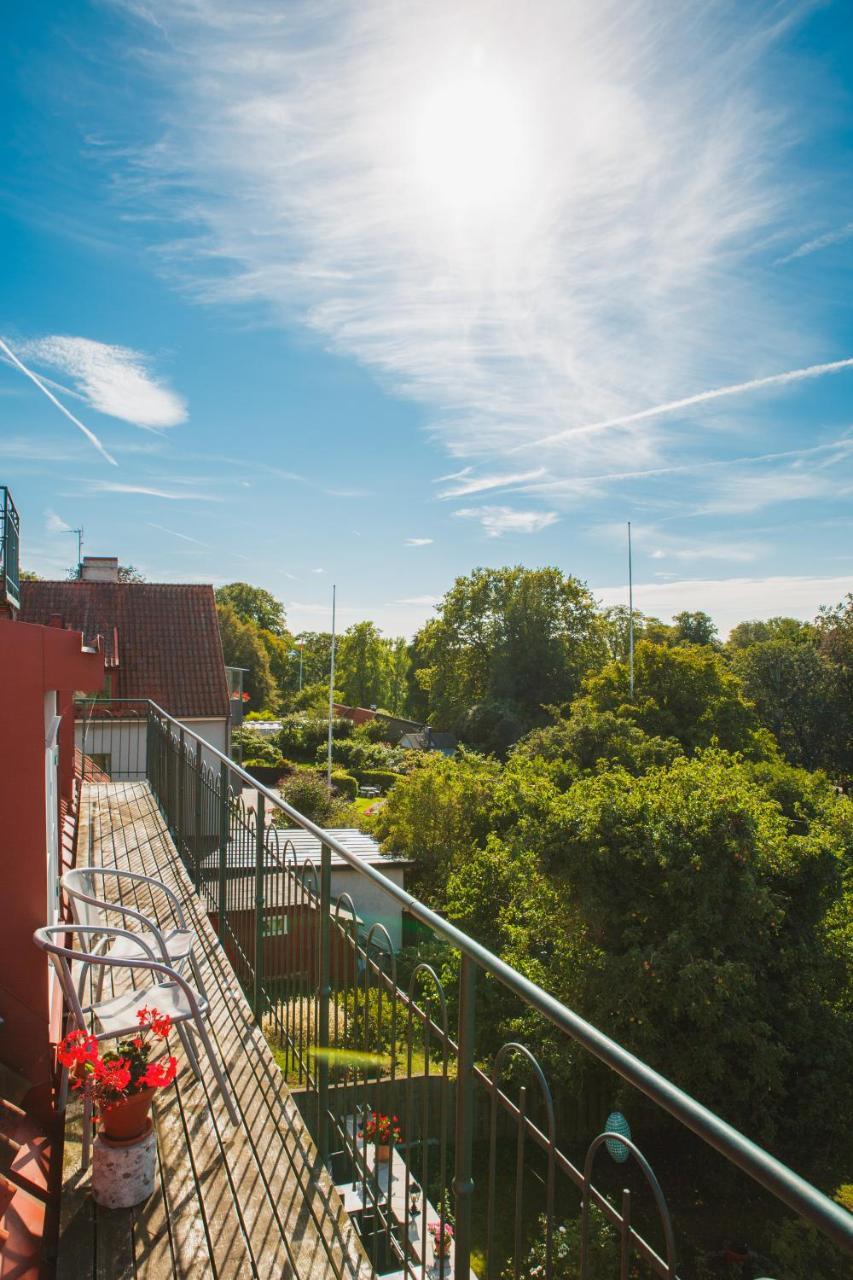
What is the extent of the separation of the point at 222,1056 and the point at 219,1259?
4.04ft

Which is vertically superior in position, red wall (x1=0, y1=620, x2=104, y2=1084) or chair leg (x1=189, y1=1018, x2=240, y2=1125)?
red wall (x1=0, y1=620, x2=104, y2=1084)

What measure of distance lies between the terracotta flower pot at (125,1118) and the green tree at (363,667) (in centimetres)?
5174

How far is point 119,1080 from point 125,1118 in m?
0.17

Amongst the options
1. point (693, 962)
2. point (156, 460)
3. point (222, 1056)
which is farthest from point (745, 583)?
point (222, 1056)

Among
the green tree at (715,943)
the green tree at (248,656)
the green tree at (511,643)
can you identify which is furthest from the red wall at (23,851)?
the green tree at (248,656)

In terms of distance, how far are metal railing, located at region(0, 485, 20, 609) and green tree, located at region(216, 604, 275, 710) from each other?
46.9m

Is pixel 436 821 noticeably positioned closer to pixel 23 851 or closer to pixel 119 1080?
pixel 23 851

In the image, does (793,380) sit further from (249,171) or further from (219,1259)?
(219,1259)

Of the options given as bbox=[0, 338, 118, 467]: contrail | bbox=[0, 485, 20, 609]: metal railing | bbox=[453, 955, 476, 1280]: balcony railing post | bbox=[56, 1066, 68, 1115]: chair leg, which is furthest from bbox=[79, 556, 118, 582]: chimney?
bbox=[453, 955, 476, 1280]: balcony railing post

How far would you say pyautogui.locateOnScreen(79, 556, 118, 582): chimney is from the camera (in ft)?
Answer: 92.8

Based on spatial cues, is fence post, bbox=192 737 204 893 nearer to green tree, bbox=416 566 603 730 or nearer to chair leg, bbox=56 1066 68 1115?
chair leg, bbox=56 1066 68 1115

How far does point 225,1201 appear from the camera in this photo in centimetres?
255

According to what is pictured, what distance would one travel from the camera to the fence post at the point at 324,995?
9.08ft

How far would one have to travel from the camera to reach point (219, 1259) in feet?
7.50
